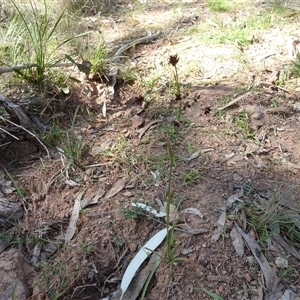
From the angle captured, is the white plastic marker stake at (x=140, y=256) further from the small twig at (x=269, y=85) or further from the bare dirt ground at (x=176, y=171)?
the small twig at (x=269, y=85)

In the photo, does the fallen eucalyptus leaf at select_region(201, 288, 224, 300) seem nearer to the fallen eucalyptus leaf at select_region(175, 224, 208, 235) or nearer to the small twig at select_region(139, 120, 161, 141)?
the fallen eucalyptus leaf at select_region(175, 224, 208, 235)

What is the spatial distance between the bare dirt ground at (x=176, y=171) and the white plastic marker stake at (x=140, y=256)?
0.13 ft

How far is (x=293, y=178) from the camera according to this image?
2059mm

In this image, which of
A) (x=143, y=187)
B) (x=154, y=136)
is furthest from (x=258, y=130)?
(x=143, y=187)

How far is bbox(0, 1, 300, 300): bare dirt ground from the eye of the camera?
65.9 inches

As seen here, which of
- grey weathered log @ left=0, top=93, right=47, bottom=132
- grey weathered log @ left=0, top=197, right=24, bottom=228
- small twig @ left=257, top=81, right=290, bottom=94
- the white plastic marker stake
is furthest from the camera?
small twig @ left=257, top=81, right=290, bottom=94

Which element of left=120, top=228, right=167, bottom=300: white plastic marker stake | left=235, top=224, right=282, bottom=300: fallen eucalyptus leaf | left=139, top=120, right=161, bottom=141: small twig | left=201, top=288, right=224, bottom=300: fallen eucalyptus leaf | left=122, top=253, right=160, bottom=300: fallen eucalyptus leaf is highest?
left=139, top=120, right=161, bottom=141: small twig

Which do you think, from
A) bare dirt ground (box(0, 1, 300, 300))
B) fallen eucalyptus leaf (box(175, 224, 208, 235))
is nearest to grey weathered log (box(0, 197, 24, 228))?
bare dirt ground (box(0, 1, 300, 300))

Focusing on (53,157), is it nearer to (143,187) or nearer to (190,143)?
(143,187)

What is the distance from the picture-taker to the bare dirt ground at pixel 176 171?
1674 millimetres

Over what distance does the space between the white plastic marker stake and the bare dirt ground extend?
0.13 feet

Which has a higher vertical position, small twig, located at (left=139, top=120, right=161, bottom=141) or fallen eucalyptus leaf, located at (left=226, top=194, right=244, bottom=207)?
small twig, located at (left=139, top=120, right=161, bottom=141)

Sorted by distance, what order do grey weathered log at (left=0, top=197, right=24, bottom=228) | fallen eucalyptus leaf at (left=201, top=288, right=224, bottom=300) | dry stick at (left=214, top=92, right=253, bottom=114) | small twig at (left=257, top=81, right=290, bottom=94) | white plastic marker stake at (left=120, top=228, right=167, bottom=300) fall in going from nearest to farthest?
fallen eucalyptus leaf at (left=201, top=288, right=224, bottom=300)
white plastic marker stake at (left=120, top=228, right=167, bottom=300)
grey weathered log at (left=0, top=197, right=24, bottom=228)
dry stick at (left=214, top=92, right=253, bottom=114)
small twig at (left=257, top=81, right=290, bottom=94)

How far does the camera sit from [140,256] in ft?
5.68
